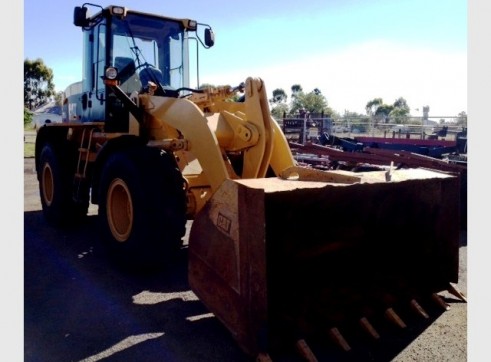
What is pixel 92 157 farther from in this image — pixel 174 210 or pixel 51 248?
Result: pixel 174 210

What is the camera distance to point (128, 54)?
217 inches

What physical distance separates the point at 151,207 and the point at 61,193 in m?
2.97

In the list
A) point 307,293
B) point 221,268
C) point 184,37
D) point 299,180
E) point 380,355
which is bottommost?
point 380,355

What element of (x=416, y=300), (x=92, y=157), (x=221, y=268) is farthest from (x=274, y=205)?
(x=92, y=157)

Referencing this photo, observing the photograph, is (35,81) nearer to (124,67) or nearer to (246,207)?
(124,67)

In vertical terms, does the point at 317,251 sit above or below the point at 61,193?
below

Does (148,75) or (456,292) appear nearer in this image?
(456,292)

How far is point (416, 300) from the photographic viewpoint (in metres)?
3.68

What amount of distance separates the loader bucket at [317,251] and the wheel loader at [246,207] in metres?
0.01

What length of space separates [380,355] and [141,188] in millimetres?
2486

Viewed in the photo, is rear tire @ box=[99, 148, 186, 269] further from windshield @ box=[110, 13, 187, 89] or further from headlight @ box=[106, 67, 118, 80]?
windshield @ box=[110, 13, 187, 89]

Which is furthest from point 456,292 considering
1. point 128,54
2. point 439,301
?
point 128,54

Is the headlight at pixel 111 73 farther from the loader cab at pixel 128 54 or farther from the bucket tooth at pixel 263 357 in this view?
the bucket tooth at pixel 263 357

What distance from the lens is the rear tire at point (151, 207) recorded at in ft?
13.3
